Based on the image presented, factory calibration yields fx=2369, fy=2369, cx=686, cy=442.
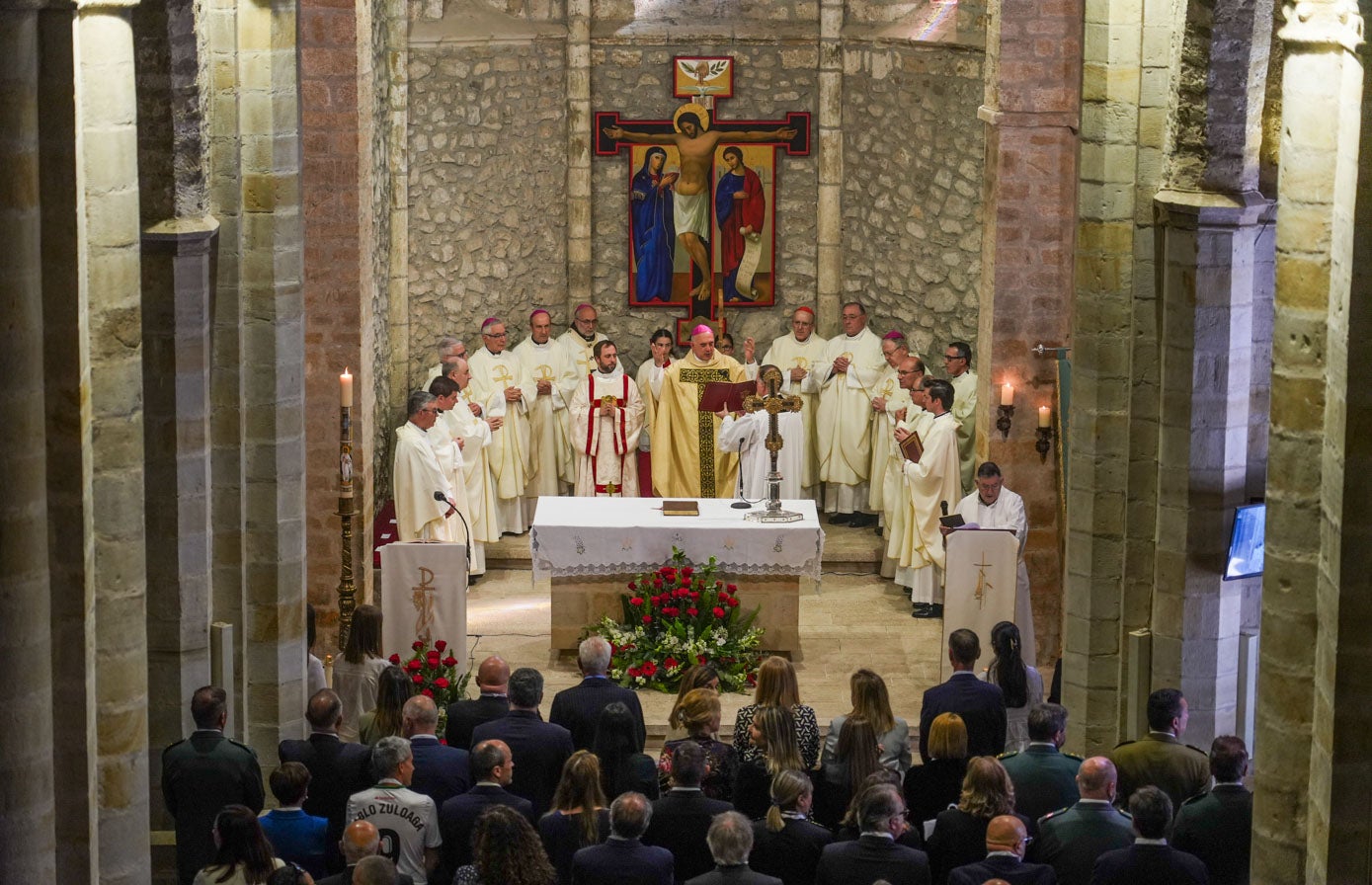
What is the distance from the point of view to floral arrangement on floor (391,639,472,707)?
1374 cm

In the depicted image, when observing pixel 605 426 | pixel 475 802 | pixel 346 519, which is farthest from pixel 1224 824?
pixel 605 426

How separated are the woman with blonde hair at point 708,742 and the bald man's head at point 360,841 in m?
1.68

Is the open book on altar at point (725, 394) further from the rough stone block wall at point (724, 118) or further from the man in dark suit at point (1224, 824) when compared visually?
the man in dark suit at point (1224, 824)

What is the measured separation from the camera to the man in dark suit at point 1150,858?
28.2 feet

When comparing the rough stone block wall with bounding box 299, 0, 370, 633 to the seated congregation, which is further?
the rough stone block wall with bounding box 299, 0, 370, 633

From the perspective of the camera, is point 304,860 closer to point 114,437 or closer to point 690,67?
point 114,437

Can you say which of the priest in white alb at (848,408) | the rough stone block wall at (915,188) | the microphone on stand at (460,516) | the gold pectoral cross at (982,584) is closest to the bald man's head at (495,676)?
the microphone on stand at (460,516)

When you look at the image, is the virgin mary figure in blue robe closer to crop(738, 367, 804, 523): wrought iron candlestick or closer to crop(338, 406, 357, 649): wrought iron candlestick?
crop(738, 367, 804, 523): wrought iron candlestick

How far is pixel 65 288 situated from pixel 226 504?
3.90m

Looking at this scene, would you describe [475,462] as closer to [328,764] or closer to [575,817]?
[328,764]

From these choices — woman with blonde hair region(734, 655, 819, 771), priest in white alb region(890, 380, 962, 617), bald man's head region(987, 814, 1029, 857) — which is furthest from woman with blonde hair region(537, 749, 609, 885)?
priest in white alb region(890, 380, 962, 617)

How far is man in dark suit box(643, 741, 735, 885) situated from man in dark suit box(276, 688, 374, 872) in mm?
1462

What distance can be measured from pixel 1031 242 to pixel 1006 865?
797cm

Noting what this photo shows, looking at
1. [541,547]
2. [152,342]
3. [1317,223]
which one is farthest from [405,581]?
[1317,223]
